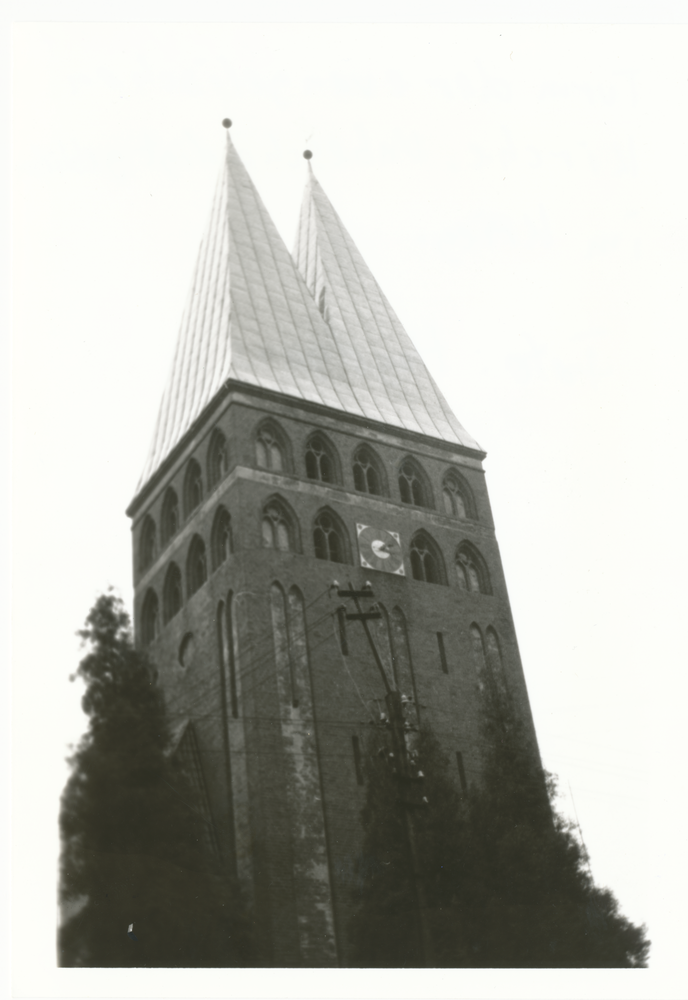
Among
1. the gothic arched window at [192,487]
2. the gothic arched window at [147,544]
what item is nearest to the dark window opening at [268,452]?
the gothic arched window at [192,487]

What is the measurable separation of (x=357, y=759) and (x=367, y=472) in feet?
30.5

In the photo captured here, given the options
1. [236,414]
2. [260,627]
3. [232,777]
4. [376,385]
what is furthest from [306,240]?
[232,777]

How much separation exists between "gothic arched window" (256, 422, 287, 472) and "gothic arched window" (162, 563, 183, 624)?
392 cm

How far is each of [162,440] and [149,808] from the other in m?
15.7

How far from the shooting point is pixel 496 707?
32.8 m

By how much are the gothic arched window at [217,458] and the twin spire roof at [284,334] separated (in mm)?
1441

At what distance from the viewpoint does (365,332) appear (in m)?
42.1

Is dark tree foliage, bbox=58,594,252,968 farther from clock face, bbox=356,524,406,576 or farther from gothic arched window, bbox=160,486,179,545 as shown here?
gothic arched window, bbox=160,486,179,545

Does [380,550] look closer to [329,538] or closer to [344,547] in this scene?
[344,547]

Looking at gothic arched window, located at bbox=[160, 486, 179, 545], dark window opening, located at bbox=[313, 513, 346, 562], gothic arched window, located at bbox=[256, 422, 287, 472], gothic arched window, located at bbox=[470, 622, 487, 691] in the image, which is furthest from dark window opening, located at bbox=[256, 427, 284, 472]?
gothic arched window, located at bbox=[470, 622, 487, 691]

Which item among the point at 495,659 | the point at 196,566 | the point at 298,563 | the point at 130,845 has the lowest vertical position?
the point at 130,845

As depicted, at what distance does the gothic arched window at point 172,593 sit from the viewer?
3544cm

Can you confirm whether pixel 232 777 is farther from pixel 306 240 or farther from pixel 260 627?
pixel 306 240

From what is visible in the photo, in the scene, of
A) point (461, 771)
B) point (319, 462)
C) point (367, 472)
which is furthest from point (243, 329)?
point (461, 771)
